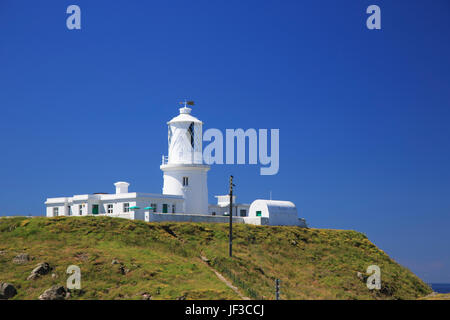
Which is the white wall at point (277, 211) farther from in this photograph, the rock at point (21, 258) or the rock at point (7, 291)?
the rock at point (7, 291)

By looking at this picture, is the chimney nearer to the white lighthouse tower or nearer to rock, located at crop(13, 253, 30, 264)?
the white lighthouse tower

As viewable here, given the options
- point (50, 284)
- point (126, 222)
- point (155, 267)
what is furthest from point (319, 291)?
point (50, 284)

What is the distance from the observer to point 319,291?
157ft

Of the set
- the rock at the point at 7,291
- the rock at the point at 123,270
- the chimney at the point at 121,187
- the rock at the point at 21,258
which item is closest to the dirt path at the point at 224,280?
the rock at the point at 123,270

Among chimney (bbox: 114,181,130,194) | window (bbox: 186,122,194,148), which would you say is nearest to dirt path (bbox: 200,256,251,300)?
chimney (bbox: 114,181,130,194)

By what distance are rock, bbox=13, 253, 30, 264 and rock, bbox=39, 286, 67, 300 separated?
201 inches

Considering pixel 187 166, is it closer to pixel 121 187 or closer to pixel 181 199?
pixel 181 199

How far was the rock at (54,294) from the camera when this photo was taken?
3781cm

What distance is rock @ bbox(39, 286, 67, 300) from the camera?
37.8 meters

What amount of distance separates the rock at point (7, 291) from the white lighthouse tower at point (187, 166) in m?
24.1

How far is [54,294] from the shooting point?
125ft

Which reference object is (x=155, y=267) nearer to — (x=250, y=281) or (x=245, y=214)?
(x=250, y=281)
